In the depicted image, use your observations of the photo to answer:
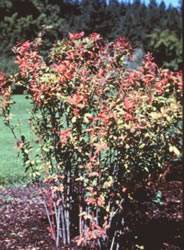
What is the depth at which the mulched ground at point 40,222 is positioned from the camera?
539 centimetres

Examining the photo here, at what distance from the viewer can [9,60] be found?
33.7 metres

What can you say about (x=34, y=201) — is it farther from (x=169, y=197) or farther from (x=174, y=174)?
(x=174, y=174)

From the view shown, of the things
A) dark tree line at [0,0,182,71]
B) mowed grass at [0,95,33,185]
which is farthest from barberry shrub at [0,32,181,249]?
mowed grass at [0,95,33,185]

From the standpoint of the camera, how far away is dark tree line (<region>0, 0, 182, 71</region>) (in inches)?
217

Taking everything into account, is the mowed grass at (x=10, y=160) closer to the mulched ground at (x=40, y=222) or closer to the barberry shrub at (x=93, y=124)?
the barberry shrub at (x=93, y=124)

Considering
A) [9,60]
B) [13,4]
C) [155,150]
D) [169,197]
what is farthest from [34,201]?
A: [13,4]

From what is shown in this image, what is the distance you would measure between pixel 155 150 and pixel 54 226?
135 centimetres

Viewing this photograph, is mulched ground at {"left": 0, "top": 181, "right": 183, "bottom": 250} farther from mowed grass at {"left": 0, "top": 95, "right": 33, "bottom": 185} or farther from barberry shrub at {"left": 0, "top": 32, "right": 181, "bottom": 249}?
mowed grass at {"left": 0, "top": 95, "right": 33, "bottom": 185}

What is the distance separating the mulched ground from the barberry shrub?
22 cm

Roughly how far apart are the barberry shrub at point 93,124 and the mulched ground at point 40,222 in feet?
0.73

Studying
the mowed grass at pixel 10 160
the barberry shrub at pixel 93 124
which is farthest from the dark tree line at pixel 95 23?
the mowed grass at pixel 10 160

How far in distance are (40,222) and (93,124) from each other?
1.78 metres

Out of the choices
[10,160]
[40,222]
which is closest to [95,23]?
[10,160]

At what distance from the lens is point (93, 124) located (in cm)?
450
